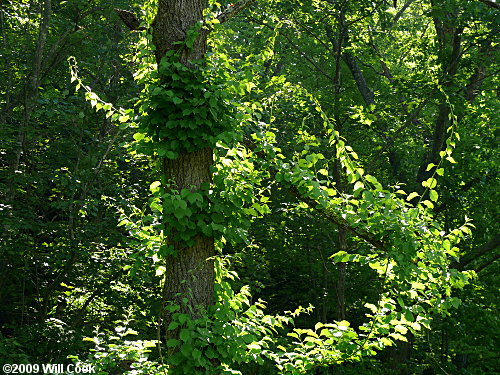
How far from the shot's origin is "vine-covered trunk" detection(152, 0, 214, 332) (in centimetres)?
368

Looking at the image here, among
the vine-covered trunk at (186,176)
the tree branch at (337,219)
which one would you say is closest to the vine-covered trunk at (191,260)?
the vine-covered trunk at (186,176)

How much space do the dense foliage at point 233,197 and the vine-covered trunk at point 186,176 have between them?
→ 14 millimetres

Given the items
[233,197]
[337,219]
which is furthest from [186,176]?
[337,219]

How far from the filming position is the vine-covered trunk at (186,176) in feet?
12.1

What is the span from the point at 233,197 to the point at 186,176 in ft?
1.12

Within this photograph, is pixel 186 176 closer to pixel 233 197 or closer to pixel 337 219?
pixel 233 197

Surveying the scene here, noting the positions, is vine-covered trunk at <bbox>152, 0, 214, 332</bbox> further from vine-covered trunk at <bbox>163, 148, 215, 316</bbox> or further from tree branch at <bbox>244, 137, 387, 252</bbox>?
tree branch at <bbox>244, 137, 387, 252</bbox>

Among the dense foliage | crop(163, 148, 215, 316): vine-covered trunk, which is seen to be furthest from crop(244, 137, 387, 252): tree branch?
crop(163, 148, 215, 316): vine-covered trunk

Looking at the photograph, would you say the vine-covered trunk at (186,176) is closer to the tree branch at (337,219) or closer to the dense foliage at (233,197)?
the dense foliage at (233,197)

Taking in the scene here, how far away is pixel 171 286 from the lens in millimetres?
3684

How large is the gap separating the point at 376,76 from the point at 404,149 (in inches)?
105

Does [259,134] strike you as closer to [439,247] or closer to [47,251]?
[439,247]

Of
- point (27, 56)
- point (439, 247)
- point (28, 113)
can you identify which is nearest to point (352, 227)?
point (439, 247)

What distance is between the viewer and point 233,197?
3709 millimetres
